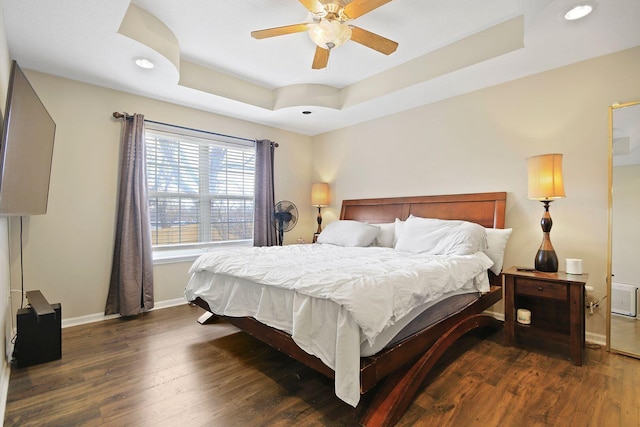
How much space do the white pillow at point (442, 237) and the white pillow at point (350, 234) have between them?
370 millimetres

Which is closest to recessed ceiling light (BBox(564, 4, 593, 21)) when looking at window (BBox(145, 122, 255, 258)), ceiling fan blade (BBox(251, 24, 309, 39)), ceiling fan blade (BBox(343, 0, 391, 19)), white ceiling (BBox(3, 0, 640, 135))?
white ceiling (BBox(3, 0, 640, 135))

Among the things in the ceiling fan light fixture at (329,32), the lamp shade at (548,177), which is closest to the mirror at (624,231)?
the lamp shade at (548,177)

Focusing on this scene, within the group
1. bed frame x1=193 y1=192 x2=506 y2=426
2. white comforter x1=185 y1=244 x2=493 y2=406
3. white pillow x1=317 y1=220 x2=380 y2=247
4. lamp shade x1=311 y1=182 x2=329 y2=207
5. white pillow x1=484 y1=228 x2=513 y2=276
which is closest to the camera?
white comforter x1=185 y1=244 x2=493 y2=406

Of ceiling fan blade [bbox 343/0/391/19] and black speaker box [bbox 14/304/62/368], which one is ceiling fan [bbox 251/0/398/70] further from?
black speaker box [bbox 14/304/62/368]

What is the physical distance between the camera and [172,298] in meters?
3.54

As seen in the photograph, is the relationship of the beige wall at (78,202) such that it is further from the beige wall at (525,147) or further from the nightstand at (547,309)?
the nightstand at (547,309)

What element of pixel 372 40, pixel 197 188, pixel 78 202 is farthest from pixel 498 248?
pixel 78 202

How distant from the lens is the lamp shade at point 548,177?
2396 mm

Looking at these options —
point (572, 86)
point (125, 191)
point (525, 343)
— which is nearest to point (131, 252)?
point (125, 191)

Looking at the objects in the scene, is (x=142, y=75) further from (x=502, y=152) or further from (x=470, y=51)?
(x=502, y=152)

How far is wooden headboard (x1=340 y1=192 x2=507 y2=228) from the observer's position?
2.98 metres

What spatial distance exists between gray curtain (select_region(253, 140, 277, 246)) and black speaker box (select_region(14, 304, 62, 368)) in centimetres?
229

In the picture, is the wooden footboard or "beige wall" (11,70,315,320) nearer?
the wooden footboard

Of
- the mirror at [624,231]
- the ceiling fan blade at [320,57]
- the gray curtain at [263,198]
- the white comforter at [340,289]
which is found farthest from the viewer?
the gray curtain at [263,198]
